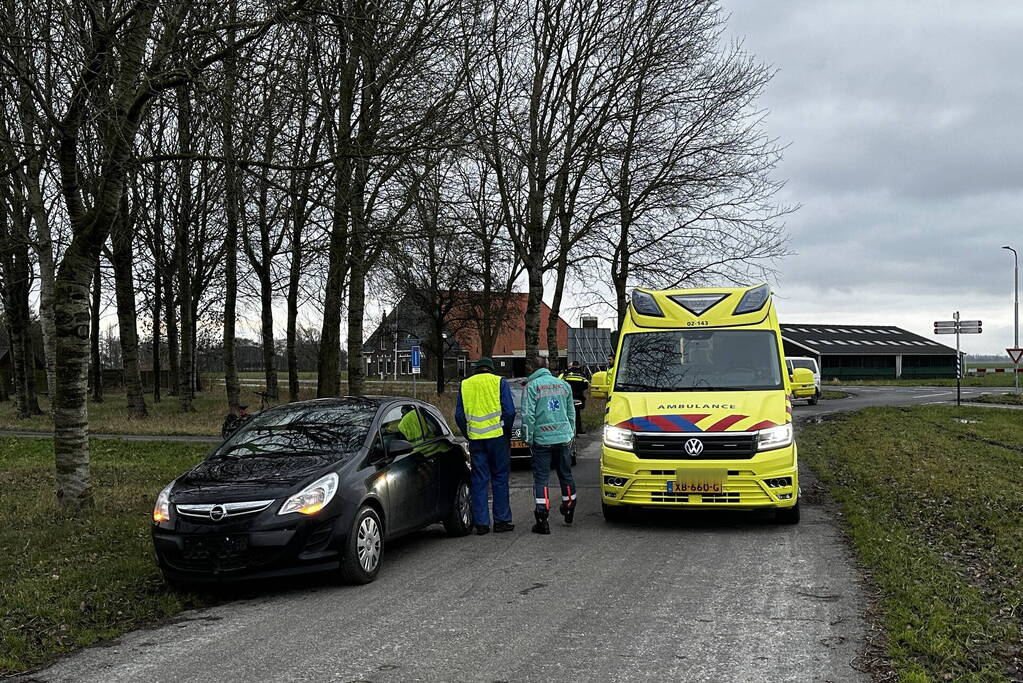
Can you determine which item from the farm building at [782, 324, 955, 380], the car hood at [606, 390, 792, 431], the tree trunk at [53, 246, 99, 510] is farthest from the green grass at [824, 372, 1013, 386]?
the tree trunk at [53, 246, 99, 510]

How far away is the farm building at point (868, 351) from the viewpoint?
80.6 m

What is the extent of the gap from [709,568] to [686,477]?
1717 mm

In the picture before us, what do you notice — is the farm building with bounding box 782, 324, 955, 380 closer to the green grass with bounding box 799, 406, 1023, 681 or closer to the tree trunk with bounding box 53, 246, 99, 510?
the green grass with bounding box 799, 406, 1023, 681

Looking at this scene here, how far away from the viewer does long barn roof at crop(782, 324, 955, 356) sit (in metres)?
80.9

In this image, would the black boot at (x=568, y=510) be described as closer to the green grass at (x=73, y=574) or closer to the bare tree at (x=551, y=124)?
the green grass at (x=73, y=574)

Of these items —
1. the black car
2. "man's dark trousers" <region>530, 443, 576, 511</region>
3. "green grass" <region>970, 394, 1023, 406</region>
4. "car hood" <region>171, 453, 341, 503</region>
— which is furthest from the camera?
"green grass" <region>970, 394, 1023, 406</region>

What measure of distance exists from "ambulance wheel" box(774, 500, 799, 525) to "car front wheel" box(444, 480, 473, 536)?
333 cm

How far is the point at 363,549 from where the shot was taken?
25.1 ft

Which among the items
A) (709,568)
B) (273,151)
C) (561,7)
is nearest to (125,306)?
(561,7)

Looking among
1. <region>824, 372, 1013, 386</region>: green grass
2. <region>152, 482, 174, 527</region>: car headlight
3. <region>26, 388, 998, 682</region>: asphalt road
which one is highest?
<region>152, 482, 174, 527</region>: car headlight

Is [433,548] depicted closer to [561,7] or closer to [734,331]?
[734,331]

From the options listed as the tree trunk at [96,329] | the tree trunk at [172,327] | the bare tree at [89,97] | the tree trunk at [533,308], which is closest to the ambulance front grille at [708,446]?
the bare tree at [89,97]

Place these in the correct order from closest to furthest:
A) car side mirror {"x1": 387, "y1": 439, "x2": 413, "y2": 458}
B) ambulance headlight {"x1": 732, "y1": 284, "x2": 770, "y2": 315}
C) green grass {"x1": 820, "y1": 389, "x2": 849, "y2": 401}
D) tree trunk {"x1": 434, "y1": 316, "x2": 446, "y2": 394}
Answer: car side mirror {"x1": 387, "y1": 439, "x2": 413, "y2": 458} → ambulance headlight {"x1": 732, "y1": 284, "x2": 770, "y2": 315} → green grass {"x1": 820, "y1": 389, "x2": 849, "y2": 401} → tree trunk {"x1": 434, "y1": 316, "x2": 446, "y2": 394}

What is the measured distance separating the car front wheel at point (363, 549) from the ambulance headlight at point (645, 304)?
4.91 m
